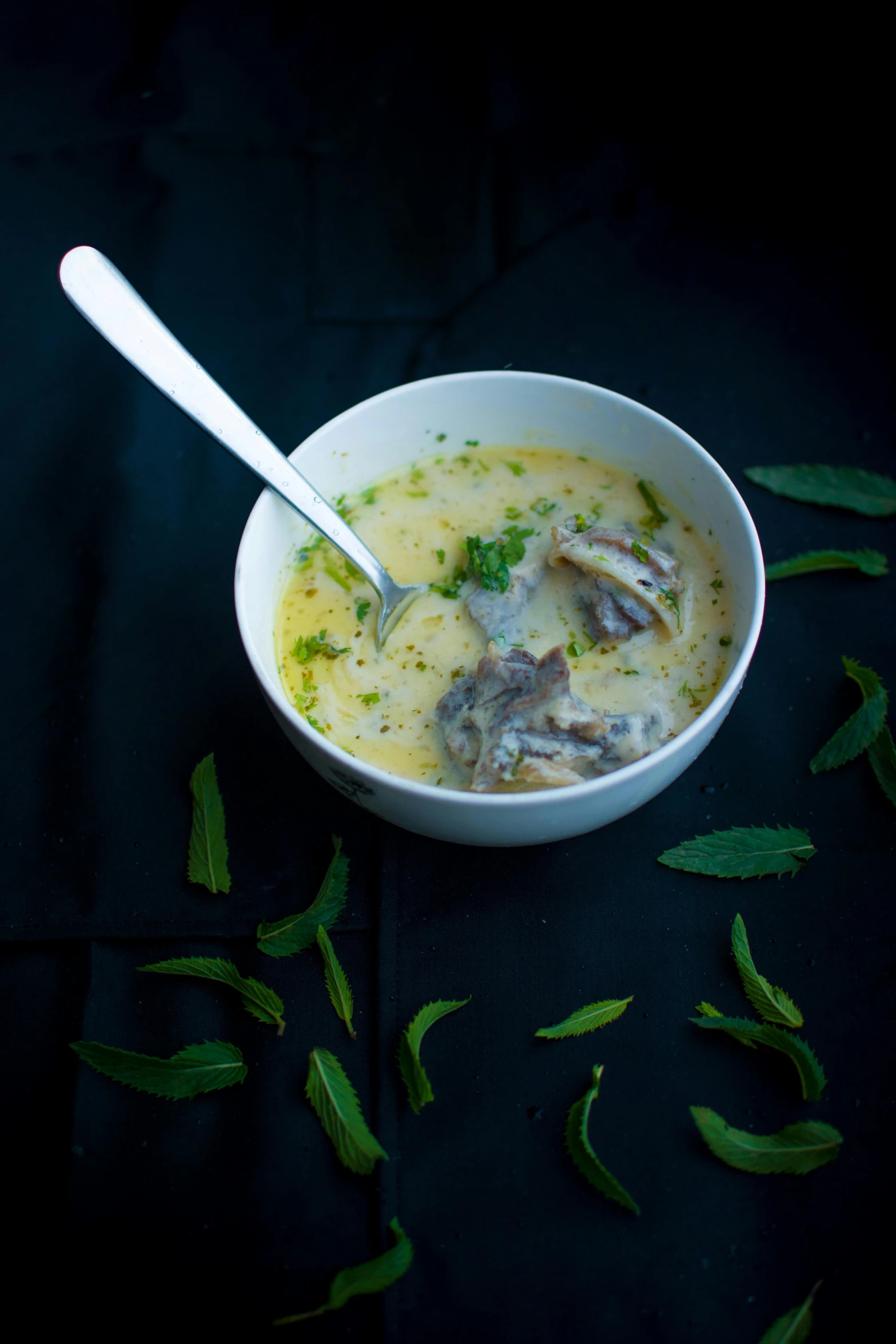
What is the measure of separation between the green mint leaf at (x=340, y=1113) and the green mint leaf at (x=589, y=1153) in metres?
0.38

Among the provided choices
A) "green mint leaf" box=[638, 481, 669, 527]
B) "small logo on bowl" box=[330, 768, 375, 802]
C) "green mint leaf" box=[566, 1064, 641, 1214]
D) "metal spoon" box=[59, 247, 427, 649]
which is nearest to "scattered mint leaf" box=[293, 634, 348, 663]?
"metal spoon" box=[59, 247, 427, 649]

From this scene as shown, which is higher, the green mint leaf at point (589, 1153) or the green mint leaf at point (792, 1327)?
the green mint leaf at point (589, 1153)

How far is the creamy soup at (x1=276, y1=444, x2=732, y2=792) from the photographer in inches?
86.9

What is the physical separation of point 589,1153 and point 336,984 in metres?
0.63

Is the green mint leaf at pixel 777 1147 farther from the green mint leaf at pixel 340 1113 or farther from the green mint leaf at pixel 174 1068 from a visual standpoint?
the green mint leaf at pixel 174 1068

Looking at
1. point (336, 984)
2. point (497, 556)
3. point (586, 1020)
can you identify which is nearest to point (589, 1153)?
point (586, 1020)

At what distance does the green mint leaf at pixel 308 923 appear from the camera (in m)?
2.38

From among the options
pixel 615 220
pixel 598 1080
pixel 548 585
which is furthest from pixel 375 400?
pixel 598 1080

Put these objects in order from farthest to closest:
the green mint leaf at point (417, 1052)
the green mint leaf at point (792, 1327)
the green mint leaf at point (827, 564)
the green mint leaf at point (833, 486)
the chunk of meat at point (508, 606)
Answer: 1. the green mint leaf at point (833, 486)
2. the green mint leaf at point (827, 564)
3. the chunk of meat at point (508, 606)
4. the green mint leaf at point (417, 1052)
5. the green mint leaf at point (792, 1327)

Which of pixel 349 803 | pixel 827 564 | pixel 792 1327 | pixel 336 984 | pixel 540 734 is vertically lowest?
pixel 792 1327

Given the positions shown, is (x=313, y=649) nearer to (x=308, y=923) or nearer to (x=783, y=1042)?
(x=308, y=923)

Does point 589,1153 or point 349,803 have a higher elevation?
point 349,803

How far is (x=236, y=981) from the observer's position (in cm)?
235

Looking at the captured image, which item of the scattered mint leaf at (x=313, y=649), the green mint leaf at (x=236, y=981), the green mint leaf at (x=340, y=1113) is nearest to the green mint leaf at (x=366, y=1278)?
the green mint leaf at (x=340, y=1113)
